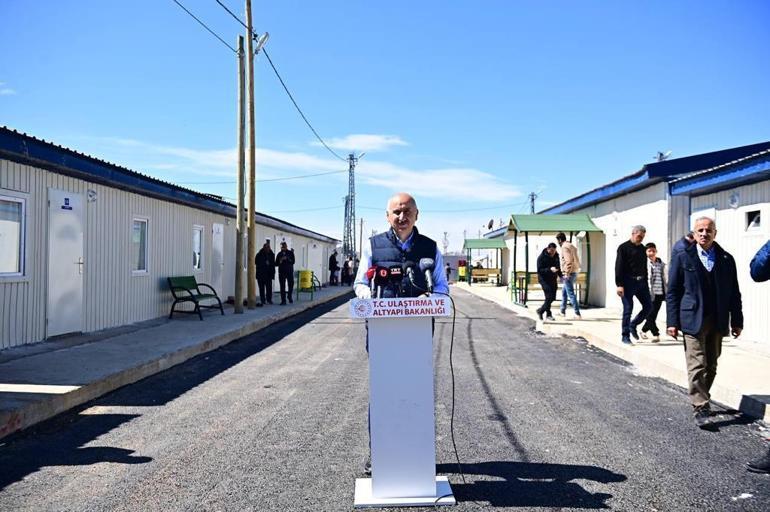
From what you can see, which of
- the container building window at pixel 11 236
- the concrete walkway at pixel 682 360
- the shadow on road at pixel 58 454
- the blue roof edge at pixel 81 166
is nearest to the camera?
the shadow on road at pixel 58 454

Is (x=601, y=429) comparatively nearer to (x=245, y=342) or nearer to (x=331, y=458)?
(x=331, y=458)

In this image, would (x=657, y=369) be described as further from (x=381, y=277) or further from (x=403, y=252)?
(x=381, y=277)

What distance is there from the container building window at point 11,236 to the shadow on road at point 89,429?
2744 millimetres

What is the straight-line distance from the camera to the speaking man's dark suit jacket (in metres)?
5.54

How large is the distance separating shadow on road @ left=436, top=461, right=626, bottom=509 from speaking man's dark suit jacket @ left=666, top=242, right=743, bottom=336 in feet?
6.56

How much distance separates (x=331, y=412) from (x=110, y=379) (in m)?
2.82

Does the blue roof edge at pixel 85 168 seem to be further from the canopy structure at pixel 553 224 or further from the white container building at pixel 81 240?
the canopy structure at pixel 553 224

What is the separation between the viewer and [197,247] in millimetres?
16156

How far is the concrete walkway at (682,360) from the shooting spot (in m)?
6.22

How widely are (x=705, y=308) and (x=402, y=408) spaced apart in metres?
3.33

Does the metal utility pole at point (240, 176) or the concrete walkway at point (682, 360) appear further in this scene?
the metal utility pole at point (240, 176)

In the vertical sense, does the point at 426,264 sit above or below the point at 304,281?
above

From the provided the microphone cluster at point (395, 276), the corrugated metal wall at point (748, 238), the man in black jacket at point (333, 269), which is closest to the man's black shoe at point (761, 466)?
the microphone cluster at point (395, 276)

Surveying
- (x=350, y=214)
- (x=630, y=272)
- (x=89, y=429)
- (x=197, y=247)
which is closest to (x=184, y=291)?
(x=197, y=247)
